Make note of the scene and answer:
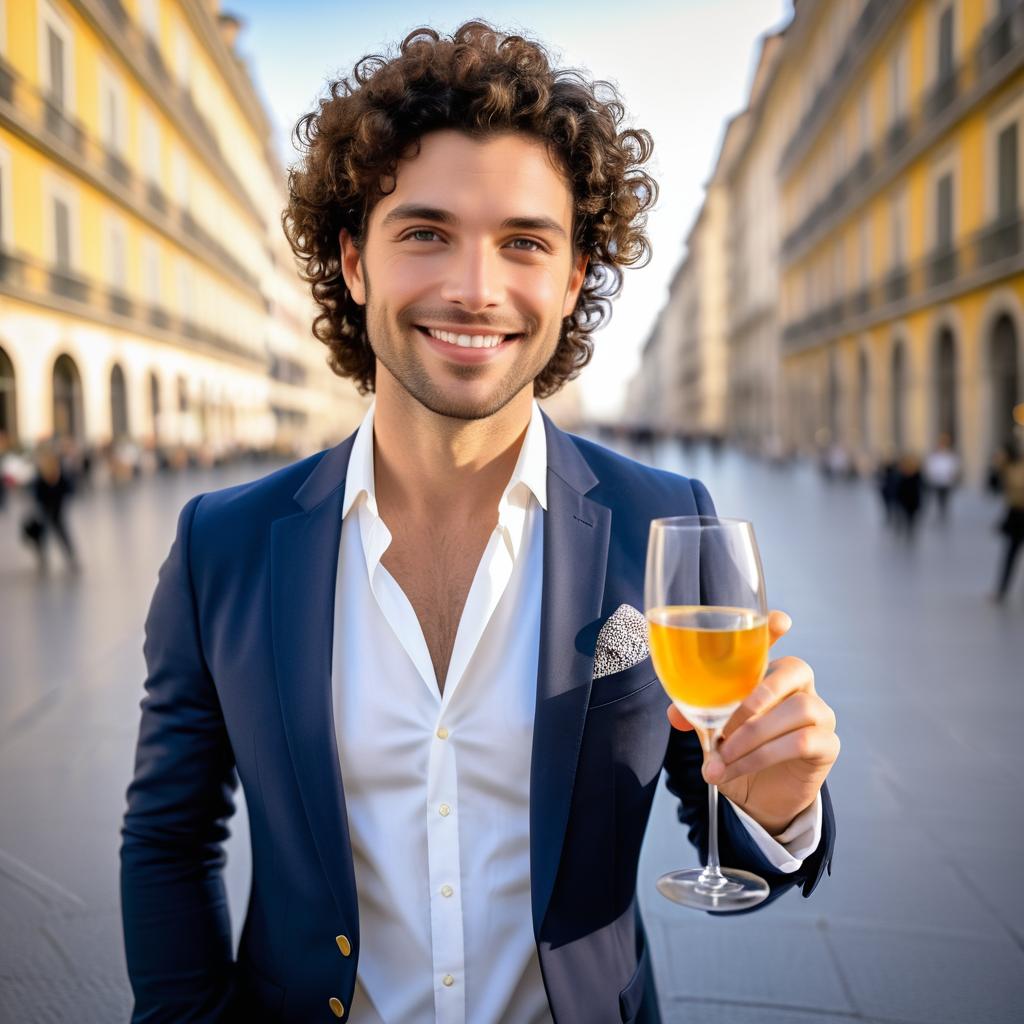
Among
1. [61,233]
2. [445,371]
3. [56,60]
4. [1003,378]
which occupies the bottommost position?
[445,371]

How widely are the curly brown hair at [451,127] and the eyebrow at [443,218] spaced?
0.15 m

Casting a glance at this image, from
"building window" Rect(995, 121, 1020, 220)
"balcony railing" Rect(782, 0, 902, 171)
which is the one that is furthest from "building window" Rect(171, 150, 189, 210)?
"building window" Rect(995, 121, 1020, 220)

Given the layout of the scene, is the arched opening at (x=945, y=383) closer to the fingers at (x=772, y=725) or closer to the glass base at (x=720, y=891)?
the glass base at (x=720, y=891)

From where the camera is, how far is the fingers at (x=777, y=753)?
1305 mm

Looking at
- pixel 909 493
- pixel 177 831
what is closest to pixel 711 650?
pixel 177 831

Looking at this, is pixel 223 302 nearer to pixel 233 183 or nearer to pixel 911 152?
pixel 233 183

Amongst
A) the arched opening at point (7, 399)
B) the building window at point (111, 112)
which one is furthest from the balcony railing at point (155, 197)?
the arched opening at point (7, 399)

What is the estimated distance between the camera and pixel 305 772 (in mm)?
1564

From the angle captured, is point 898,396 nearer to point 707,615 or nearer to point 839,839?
point 839,839

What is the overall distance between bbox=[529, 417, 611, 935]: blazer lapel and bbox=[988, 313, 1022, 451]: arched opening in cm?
2051

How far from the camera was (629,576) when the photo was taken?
1.71m

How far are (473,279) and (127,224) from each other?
29.6 metres

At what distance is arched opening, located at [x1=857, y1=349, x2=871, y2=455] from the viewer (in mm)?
29312

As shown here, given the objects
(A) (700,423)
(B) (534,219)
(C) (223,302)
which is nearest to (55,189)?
(C) (223,302)
